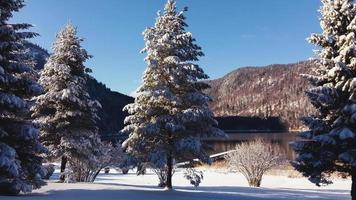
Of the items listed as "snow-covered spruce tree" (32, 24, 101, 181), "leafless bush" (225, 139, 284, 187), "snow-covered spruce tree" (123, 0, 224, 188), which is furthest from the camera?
"leafless bush" (225, 139, 284, 187)

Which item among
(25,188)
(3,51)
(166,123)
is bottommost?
(25,188)

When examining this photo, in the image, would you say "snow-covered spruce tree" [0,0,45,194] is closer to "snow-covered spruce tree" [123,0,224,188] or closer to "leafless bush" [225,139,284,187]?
"snow-covered spruce tree" [123,0,224,188]

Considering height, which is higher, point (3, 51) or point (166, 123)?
point (3, 51)

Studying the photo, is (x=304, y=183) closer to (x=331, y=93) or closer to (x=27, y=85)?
(x=331, y=93)

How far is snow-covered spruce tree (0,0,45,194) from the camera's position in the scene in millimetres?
17078

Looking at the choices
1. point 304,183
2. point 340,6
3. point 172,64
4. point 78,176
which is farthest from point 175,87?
point 304,183

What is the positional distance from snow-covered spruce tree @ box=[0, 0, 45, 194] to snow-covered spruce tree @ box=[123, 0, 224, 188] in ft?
19.6

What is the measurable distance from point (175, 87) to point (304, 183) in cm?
1985

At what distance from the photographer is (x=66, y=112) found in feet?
87.3

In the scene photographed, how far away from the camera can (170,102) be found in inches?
925

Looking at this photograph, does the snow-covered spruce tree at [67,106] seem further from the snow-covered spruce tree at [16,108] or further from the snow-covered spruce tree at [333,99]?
the snow-covered spruce tree at [333,99]

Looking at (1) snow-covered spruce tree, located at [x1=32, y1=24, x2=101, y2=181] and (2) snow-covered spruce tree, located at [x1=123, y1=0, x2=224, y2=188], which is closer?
(2) snow-covered spruce tree, located at [x1=123, y1=0, x2=224, y2=188]

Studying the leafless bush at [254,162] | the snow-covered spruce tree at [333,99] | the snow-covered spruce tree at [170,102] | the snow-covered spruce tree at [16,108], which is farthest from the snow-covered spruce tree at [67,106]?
the leafless bush at [254,162]

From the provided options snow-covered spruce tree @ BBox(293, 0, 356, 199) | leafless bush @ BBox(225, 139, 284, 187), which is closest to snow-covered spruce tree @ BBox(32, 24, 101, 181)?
snow-covered spruce tree @ BBox(293, 0, 356, 199)
